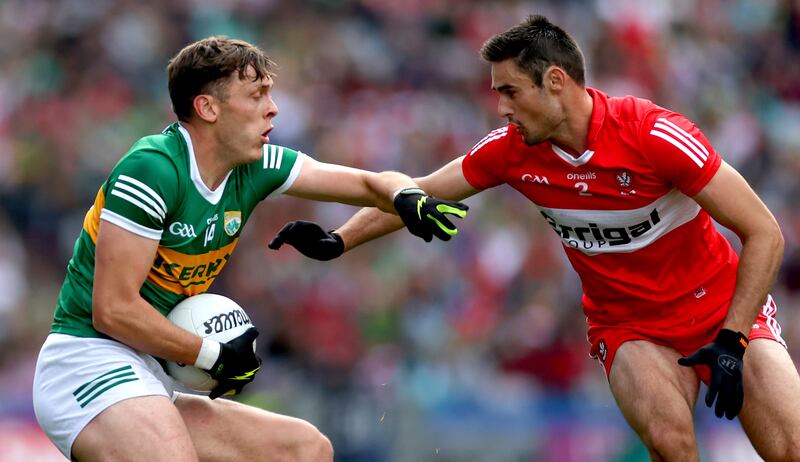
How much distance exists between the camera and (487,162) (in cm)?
674

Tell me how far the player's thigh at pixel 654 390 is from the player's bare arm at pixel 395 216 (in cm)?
119

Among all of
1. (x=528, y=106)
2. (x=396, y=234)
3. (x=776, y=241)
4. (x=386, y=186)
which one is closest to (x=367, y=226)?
(x=386, y=186)

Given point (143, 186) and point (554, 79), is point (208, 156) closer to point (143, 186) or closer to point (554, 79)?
point (143, 186)

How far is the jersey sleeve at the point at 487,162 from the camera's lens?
22.0 feet

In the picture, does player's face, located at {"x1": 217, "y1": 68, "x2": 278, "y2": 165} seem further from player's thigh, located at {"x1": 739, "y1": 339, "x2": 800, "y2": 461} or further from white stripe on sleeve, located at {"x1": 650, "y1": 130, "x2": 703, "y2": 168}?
player's thigh, located at {"x1": 739, "y1": 339, "x2": 800, "y2": 461}

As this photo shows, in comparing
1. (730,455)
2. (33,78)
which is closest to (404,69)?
(33,78)

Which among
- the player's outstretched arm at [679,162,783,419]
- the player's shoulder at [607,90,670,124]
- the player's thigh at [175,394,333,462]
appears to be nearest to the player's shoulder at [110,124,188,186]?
the player's thigh at [175,394,333,462]

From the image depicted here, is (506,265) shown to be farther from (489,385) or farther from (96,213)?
(96,213)

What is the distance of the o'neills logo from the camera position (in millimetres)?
6469

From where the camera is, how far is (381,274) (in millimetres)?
11844

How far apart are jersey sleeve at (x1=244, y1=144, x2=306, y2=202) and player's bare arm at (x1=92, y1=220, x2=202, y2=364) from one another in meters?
0.78

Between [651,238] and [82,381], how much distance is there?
2.81 m

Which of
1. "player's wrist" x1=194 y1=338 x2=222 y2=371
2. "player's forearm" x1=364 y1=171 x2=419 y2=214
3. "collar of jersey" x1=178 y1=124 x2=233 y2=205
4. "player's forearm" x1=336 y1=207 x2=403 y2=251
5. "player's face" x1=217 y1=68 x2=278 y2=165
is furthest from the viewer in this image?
Result: "player's forearm" x1=336 y1=207 x2=403 y2=251

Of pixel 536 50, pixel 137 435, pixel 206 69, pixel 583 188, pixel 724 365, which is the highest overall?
pixel 206 69
